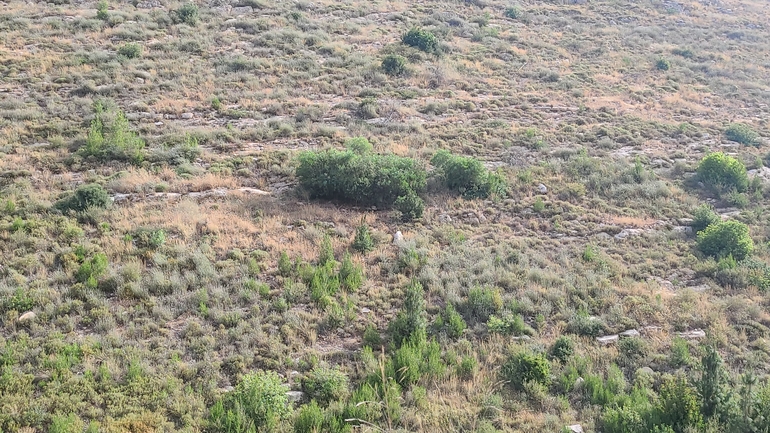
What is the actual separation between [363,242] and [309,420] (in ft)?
16.7

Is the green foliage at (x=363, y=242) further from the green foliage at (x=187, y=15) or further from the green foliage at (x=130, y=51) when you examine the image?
the green foliage at (x=187, y=15)

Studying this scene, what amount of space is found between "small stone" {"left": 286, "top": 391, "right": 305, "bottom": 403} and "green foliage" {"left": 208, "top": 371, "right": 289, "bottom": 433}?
7.5 inches

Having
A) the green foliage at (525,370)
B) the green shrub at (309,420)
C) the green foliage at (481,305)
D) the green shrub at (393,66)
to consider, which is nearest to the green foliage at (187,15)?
the green shrub at (393,66)

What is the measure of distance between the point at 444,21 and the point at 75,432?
98.9 feet

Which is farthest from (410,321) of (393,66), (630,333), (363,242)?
(393,66)

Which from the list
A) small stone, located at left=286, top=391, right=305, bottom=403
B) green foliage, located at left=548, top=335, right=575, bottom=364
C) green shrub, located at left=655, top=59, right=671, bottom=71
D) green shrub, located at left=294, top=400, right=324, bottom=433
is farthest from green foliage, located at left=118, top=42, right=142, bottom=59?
green shrub, located at left=655, top=59, right=671, bottom=71

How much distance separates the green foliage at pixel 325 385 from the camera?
716 centimetres

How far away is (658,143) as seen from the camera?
19.2 metres

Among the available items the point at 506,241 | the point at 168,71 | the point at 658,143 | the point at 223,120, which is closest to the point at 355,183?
the point at 506,241

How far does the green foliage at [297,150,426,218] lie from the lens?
13.0 meters

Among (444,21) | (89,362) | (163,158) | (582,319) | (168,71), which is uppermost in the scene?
(444,21)

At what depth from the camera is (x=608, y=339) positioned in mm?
8977

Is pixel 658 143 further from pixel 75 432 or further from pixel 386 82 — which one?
pixel 75 432

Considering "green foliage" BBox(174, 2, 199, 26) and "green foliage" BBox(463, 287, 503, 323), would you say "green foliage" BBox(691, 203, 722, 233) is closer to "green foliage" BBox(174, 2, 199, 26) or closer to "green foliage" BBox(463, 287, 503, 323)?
"green foliage" BBox(463, 287, 503, 323)
